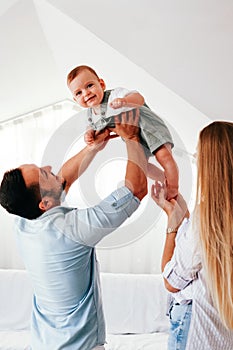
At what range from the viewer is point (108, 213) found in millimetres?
1130

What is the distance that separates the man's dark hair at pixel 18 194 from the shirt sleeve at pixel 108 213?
13cm

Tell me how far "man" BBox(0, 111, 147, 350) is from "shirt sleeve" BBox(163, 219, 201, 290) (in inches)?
6.7

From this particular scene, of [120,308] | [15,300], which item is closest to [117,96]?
[120,308]

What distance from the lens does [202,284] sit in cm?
122

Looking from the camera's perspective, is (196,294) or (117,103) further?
(196,294)

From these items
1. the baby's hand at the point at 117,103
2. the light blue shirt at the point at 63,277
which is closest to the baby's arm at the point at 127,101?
the baby's hand at the point at 117,103

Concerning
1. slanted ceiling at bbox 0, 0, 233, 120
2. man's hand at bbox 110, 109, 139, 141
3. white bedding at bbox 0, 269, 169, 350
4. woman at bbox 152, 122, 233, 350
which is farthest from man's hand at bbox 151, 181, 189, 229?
white bedding at bbox 0, 269, 169, 350

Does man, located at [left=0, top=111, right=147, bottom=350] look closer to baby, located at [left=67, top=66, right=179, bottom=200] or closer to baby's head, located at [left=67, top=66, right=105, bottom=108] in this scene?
baby, located at [left=67, top=66, right=179, bottom=200]

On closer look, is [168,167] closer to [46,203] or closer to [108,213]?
[108,213]

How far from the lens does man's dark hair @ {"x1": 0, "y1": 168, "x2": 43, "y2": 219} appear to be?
120 cm

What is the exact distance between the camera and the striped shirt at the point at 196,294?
1.21 metres

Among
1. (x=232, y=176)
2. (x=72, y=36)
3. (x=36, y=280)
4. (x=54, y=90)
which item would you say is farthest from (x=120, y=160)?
(x=54, y=90)

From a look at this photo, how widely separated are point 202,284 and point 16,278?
1892 mm

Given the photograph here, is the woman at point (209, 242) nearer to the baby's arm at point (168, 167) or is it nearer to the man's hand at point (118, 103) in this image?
the baby's arm at point (168, 167)
